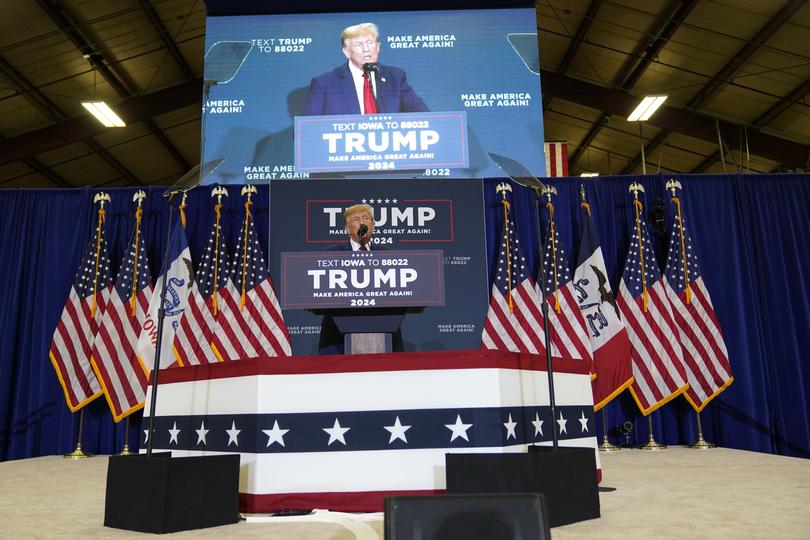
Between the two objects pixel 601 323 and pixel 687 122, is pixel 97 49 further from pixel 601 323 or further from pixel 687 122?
pixel 687 122

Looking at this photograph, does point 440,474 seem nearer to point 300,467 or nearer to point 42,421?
point 300,467

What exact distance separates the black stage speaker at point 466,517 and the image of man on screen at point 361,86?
373 cm

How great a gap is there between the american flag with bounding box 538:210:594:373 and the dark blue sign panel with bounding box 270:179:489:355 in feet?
2.22

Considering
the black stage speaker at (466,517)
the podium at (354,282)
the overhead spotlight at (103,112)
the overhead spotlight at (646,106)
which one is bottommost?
the black stage speaker at (466,517)

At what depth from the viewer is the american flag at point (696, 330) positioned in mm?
5969

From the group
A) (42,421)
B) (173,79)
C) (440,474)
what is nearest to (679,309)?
(440,474)

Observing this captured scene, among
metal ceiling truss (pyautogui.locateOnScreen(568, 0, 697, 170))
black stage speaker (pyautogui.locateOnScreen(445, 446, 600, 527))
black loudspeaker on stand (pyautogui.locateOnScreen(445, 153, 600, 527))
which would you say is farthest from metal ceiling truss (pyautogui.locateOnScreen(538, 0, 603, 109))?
black stage speaker (pyautogui.locateOnScreen(445, 446, 600, 527))

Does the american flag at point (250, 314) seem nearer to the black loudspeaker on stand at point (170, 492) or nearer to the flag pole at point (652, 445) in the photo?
the black loudspeaker on stand at point (170, 492)

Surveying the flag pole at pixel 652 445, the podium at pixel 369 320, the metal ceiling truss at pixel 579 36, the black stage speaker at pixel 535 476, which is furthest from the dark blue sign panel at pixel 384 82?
the metal ceiling truss at pixel 579 36

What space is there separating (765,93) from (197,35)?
7.64 metres

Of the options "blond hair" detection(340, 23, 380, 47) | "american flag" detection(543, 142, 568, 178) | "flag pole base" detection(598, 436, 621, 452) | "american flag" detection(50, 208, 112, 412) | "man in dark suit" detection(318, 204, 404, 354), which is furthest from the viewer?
"american flag" detection(543, 142, 568, 178)

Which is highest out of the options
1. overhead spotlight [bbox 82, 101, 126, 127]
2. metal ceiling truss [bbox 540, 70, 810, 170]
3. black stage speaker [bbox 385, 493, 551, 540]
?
metal ceiling truss [bbox 540, 70, 810, 170]

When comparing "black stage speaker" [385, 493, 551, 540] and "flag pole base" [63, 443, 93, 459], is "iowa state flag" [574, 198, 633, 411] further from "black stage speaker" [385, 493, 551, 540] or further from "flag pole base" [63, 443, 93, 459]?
"black stage speaker" [385, 493, 551, 540]

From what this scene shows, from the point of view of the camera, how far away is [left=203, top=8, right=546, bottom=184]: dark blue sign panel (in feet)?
15.4
